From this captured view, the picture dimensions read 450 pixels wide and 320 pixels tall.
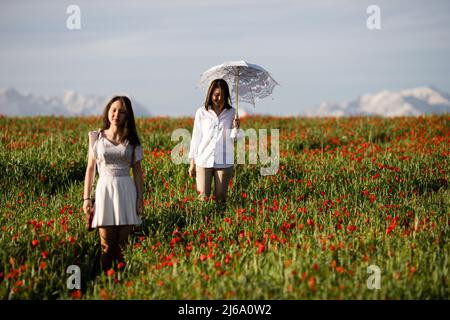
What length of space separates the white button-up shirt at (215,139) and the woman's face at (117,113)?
2.09 metres

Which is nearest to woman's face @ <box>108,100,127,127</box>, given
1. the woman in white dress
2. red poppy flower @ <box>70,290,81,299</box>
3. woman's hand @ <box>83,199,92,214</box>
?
the woman in white dress

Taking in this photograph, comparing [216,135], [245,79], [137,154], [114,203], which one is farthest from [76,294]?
[245,79]

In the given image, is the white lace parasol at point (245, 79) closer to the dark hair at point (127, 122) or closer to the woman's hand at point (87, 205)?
the dark hair at point (127, 122)

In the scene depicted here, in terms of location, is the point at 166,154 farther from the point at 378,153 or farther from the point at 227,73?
the point at 378,153

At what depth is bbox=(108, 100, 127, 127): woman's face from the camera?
5695 mm

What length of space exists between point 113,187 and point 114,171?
0.19m

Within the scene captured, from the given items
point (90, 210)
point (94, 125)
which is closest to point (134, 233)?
point (90, 210)

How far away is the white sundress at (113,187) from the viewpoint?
5.67m

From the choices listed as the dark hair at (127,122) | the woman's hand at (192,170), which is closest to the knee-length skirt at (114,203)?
the dark hair at (127,122)

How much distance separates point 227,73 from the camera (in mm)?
8531

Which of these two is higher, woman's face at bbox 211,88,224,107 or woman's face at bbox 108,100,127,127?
woman's face at bbox 211,88,224,107

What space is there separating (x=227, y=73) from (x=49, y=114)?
13233 millimetres

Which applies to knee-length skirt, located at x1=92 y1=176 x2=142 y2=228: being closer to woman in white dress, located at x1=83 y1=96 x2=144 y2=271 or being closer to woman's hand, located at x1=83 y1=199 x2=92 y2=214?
woman in white dress, located at x1=83 y1=96 x2=144 y2=271
